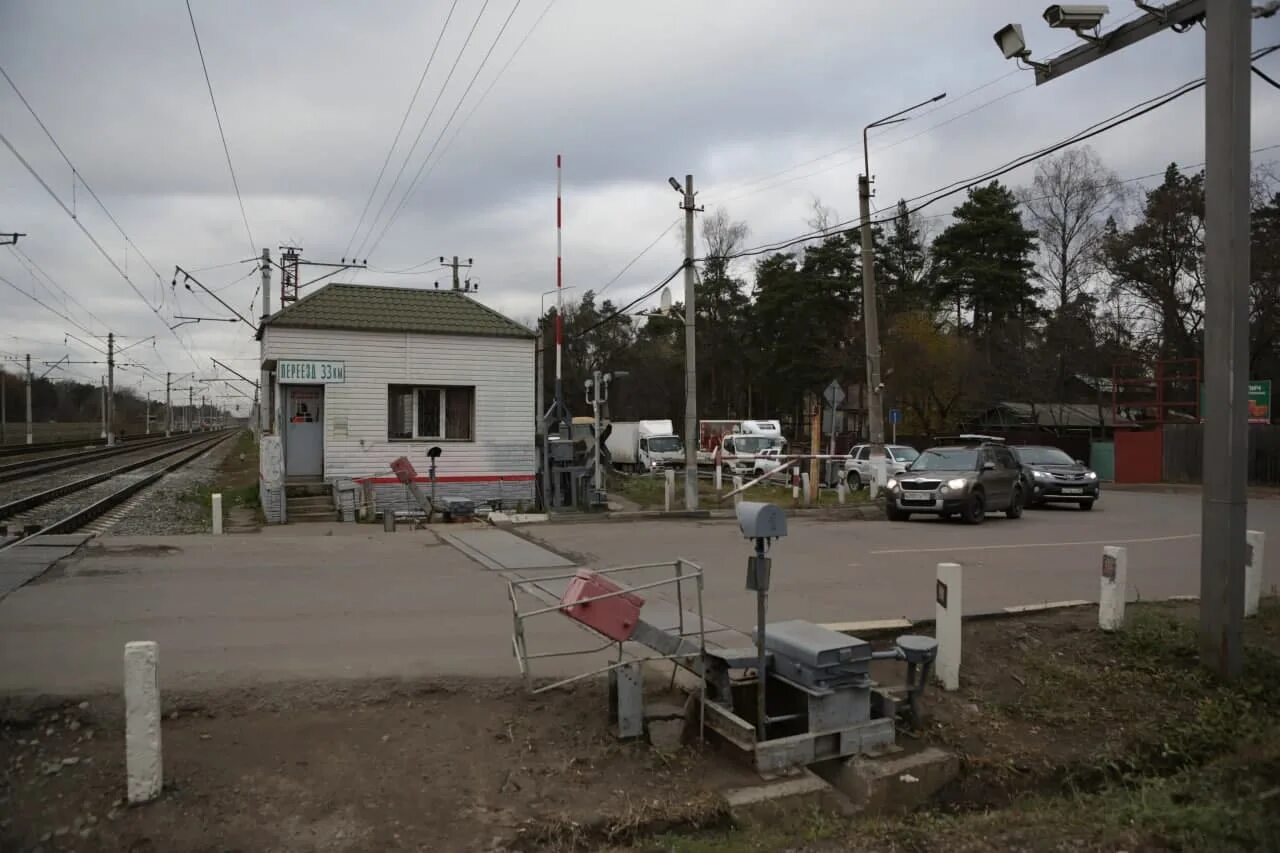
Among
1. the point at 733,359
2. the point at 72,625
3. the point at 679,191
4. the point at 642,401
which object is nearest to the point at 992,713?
the point at 72,625

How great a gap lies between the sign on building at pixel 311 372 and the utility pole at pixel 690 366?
7851 millimetres

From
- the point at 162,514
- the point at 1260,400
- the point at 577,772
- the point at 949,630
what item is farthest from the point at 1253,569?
the point at 1260,400

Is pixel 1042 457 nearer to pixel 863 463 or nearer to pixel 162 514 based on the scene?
pixel 863 463

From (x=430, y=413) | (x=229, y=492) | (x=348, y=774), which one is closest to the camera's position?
(x=348, y=774)

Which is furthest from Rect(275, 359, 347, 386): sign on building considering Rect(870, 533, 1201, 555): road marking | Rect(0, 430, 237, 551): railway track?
Rect(870, 533, 1201, 555): road marking

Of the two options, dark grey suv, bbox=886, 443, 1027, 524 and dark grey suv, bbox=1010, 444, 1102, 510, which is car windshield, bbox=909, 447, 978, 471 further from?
dark grey suv, bbox=1010, 444, 1102, 510

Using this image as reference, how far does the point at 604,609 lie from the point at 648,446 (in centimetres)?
3450

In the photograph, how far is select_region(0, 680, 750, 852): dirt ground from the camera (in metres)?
Result: 4.50

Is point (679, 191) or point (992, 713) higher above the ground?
point (679, 191)

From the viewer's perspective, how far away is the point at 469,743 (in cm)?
561

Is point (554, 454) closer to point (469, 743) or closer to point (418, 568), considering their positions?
point (418, 568)

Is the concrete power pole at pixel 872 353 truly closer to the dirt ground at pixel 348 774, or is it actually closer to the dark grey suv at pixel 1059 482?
the dark grey suv at pixel 1059 482

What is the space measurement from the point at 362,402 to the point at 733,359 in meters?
47.0

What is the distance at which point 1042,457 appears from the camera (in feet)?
79.7
